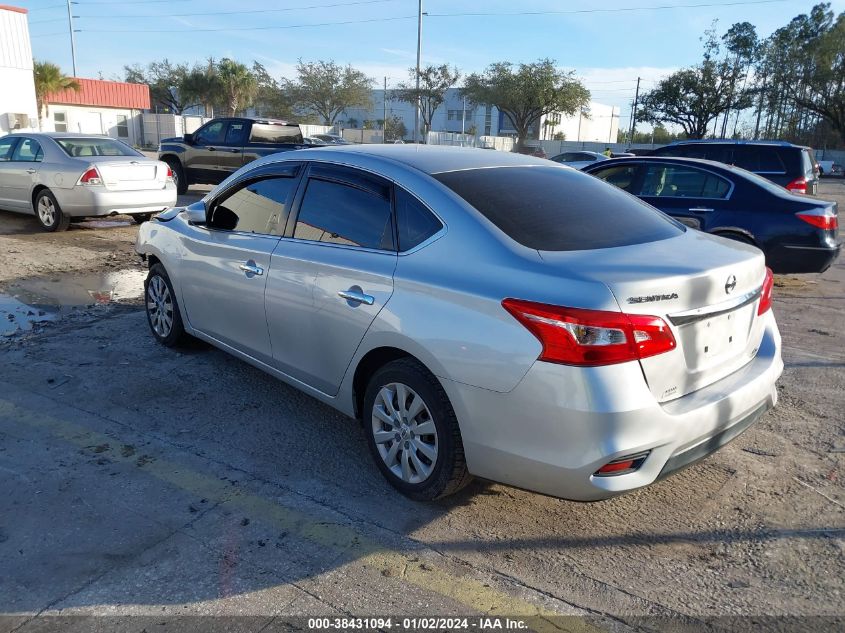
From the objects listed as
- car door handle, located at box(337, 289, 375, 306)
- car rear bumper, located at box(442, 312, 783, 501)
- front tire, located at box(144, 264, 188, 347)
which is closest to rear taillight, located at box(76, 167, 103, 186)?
front tire, located at box(144, 264, 188, 347)

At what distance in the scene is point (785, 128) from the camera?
68.1 m

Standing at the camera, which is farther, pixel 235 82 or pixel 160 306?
pixel 235 82

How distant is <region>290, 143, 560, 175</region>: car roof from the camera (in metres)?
3.62

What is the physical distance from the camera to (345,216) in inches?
146

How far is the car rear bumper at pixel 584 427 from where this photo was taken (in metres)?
2.60

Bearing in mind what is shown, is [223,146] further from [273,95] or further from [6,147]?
[273,95]

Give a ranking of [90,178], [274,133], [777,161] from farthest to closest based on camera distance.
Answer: [274,133], [90,178], [777,161]

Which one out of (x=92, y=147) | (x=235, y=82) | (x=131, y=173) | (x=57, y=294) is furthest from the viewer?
(x=235, y=82)

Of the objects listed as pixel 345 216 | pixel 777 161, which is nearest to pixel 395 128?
pixel 777 161

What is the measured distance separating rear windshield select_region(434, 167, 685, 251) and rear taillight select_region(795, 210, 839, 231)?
4660 millimetres

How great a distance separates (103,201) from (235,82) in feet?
178

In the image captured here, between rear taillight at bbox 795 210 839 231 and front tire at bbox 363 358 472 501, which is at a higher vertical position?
rear taillight at bbox 795 210 839 231

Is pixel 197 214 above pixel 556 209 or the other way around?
the other way around

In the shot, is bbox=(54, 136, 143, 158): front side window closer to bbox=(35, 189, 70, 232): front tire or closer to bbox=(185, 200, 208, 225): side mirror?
bbox=(35, 189, 70, 232): front tire
